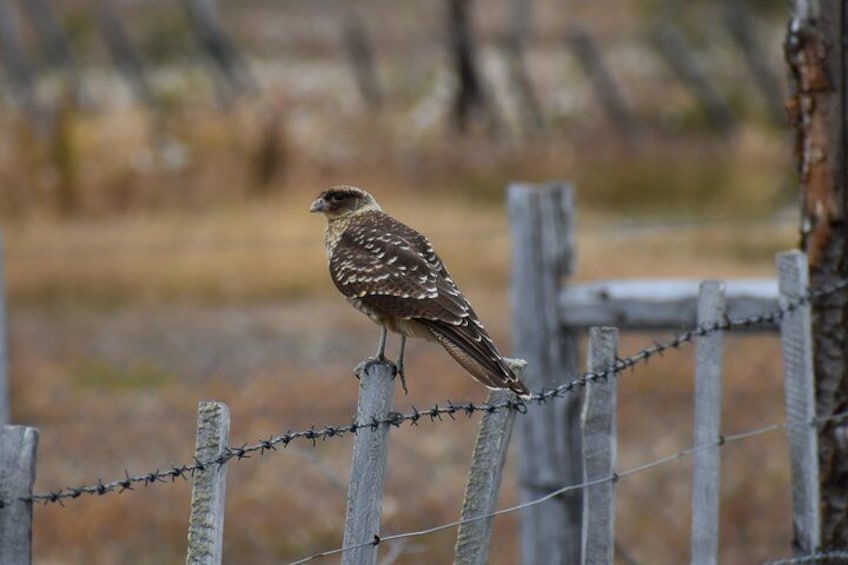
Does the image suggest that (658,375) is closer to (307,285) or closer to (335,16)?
(307,285)

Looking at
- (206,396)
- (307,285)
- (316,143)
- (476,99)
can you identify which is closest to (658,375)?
(206,396)

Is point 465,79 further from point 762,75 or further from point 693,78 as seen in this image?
point 762,75

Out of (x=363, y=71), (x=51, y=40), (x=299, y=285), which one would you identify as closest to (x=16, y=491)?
(x=299, y=285)

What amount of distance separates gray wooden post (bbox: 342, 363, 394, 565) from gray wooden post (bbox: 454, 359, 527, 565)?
0.31 meters

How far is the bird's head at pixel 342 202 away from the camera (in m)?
4.99

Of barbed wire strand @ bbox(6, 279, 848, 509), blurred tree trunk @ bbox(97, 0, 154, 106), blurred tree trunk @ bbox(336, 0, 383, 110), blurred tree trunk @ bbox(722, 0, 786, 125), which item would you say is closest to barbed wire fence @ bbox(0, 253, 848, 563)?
barbed wire strand @ bbox(6, 279, 848, 509)

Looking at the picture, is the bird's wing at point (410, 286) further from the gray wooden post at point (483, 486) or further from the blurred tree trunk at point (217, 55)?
the blurred tree trunk at point (217, 55)

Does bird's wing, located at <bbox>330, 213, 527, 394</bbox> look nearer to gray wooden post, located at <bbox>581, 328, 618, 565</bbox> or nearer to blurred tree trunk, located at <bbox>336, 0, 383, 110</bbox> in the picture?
gray wooden post, located at <bbox>581, 328, 618, 565</bbox>

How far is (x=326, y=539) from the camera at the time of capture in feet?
23.9

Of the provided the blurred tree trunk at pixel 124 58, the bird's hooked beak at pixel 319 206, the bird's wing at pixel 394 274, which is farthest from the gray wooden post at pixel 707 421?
the blurred tree trunk at pixel 124 58

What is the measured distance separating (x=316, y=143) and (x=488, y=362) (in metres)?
13.3

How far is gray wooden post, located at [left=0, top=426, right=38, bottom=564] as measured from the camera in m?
3.02

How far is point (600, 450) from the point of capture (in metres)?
3.64

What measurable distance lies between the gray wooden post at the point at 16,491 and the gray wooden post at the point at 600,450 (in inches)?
51.2
